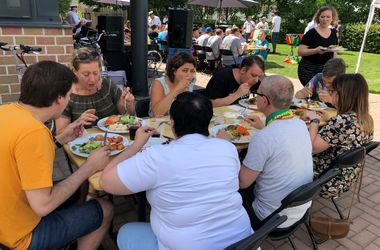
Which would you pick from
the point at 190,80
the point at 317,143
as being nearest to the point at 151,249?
the point at 317,143

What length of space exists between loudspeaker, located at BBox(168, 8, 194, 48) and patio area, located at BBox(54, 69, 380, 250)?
491 centimetres

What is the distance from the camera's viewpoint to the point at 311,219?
2.61 meters

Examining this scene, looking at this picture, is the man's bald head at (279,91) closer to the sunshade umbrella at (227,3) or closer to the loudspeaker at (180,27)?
the loudspeaker at (180,27)

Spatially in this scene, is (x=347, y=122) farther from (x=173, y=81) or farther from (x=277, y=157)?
(x=173, y=81)

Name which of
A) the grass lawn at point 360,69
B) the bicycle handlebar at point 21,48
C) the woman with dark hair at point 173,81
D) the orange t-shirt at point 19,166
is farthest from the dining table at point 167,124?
the grass lawn at point 360,69

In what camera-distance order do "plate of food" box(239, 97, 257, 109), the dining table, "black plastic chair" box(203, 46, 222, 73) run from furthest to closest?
1. "black plastic chair" box(203, 46, 222, 73)
2. "plate of food" box(239, 97, 257, 109)
3. the dining table

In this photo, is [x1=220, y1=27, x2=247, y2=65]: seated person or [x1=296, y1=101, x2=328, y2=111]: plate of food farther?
[x1=220, y1=27, x2=247, y2=65]: seated person

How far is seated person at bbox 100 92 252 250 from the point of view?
139 cm

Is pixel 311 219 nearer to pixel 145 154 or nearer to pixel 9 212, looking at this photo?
pixel 145 154

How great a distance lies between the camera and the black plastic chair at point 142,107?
10.6 ft

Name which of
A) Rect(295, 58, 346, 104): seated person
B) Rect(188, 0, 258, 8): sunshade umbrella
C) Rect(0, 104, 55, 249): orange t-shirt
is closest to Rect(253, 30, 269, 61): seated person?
Rect(188, 0, 258, 8): sunshade umbrella

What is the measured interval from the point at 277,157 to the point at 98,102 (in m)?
1.71

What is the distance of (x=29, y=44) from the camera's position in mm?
3133

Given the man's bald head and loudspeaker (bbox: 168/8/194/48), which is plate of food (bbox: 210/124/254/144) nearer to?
the man's bald head
